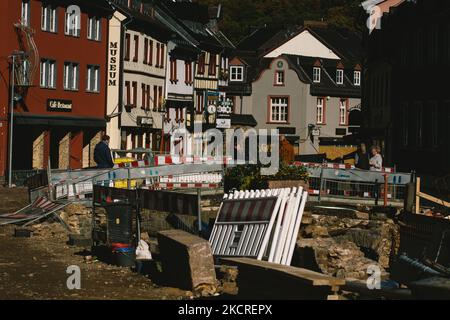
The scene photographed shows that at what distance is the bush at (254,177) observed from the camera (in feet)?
105

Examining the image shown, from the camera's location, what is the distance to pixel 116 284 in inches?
699

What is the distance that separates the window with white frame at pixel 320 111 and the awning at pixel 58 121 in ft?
133

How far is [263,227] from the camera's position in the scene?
64.9 ft

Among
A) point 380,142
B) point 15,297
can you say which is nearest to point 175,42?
point 380,142

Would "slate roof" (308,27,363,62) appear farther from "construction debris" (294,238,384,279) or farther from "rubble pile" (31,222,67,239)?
"construction debris" (294,238,384,279)

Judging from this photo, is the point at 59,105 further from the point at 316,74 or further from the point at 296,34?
the point at 296,34

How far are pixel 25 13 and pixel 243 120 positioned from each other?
44184 millimetres

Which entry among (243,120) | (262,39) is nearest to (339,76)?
(243,120)

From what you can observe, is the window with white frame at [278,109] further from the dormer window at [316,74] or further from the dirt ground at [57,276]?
the dirt ground at [57,276]

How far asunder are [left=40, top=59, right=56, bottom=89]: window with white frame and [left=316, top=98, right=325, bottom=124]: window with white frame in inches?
1802

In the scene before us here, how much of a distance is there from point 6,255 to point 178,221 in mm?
7072

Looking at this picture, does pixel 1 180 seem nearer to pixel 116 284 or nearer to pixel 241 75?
pixel 116 284

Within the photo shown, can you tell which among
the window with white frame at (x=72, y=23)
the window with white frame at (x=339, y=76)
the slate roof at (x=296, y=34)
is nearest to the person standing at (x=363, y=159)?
the window with white frame at (x=72, y=23)

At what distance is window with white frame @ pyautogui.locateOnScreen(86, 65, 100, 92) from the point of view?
59.1 metres
